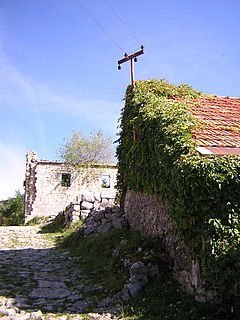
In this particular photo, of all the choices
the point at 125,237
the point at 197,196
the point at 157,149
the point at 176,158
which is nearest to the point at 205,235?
the point at 197,196

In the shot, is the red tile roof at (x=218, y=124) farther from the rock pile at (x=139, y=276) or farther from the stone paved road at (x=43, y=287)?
the stone paved road at (x=43, y=287)

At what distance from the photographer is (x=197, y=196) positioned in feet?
16.2

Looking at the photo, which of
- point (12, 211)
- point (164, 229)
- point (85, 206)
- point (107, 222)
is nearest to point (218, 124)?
point (164, 229)

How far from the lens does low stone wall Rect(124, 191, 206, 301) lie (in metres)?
5.12

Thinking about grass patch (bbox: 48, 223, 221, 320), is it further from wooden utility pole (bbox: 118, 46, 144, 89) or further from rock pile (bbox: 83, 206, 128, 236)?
wooden utility pole (bbox: 118, 46, 144, 89)

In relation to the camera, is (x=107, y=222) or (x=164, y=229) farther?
(x=107, y=222)

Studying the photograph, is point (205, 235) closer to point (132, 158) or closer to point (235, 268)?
point (235, 268)

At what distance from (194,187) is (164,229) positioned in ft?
6.67

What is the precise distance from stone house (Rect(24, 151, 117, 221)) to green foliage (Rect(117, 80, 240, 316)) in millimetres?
18090

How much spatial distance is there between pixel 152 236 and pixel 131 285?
1.96 meters

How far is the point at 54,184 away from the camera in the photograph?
→ 25703mm

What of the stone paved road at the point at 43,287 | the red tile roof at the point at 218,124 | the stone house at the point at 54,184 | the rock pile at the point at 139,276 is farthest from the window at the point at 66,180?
the rock pile at the point at 139,276

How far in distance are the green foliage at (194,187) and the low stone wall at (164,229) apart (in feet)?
0.98

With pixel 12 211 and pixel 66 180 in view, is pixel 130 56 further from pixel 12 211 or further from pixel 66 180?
pixel 12 211
